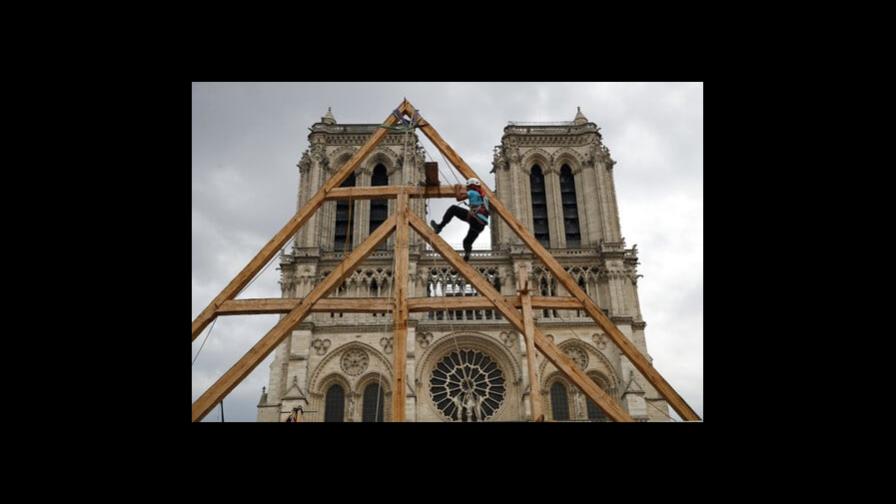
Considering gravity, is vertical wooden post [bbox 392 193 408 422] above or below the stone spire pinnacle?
below

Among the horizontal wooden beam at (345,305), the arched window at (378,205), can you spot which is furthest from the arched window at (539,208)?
the horizontal wooden beam at (345,305)

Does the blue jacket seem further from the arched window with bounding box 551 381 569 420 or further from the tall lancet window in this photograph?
the tall lancet window

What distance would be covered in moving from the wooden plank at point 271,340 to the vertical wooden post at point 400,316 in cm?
24

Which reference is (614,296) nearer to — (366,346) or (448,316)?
(448,316)

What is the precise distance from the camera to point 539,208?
111ft

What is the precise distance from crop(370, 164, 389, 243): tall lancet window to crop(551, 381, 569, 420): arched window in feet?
39.3

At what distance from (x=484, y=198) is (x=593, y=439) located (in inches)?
282

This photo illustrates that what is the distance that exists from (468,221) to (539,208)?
23.7 m

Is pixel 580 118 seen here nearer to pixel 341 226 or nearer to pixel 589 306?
pixel 341 226

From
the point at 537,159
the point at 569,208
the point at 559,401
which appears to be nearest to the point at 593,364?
the point at 559,401

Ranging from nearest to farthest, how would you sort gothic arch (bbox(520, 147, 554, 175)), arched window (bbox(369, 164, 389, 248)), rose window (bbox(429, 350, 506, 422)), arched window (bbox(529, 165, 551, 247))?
1. rose window (bbox(429, 350, 506, 422))
2. arched window (bbox(529, 165, 551, 247))
3. arched window (bbox(369, 164, 389, 248))
4. gothic arch (bbox(520, 147, 554, 175))

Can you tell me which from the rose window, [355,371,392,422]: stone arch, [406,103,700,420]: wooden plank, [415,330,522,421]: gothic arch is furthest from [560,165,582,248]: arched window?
[406,103,700,420]: wooden plank

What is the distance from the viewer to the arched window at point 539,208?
32.7 m

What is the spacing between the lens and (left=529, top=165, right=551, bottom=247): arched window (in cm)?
3272
